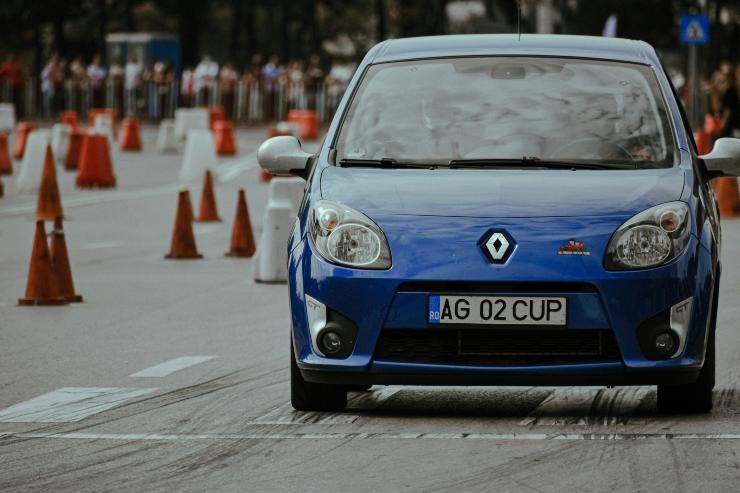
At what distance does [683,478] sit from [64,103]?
51.5 metres

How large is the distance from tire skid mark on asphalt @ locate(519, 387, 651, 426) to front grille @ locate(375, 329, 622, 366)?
0.31 meters

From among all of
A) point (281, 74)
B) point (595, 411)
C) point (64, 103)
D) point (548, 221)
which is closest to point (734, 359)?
point (595, 411)

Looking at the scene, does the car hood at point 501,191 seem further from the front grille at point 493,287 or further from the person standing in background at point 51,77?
the person standing in background at point 51,77

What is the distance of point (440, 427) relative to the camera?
7500mm

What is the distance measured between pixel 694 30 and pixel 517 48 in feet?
92.8

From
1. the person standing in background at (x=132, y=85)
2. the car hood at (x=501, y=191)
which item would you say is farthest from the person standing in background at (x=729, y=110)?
the person standing in background at (x=132, y=85)

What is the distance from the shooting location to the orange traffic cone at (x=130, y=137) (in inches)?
1470

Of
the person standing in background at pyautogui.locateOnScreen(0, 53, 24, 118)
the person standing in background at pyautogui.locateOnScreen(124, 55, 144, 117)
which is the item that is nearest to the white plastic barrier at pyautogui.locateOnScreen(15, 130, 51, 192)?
the person standing in background at pyautogui.locateOnScreen(124, 55, 144, 117)

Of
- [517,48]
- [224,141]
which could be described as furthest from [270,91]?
[517,48]

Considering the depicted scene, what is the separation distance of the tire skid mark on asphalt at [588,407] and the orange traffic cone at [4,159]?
72.2 ft

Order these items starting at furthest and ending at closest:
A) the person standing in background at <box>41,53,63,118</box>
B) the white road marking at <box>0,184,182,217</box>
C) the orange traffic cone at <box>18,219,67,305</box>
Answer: the person standing in background at <box>41,53,63,118</box> < the white road marking at <box>0,184,182,217</box> < the orange traffic cone at <box>18,219,67,305</box>

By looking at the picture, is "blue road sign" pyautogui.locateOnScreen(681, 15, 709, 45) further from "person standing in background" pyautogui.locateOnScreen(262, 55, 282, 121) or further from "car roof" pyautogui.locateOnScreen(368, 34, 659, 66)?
"car roof" pyautogui.locateOnScreen(368, 34, 659, 66)

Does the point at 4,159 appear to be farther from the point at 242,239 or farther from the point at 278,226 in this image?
the point at 278,226

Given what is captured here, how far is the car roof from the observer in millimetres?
8602
